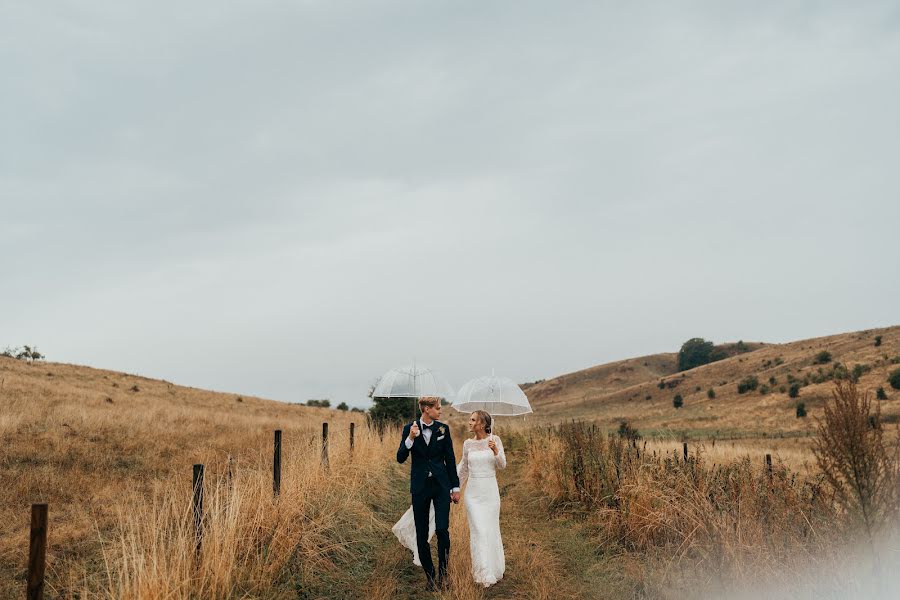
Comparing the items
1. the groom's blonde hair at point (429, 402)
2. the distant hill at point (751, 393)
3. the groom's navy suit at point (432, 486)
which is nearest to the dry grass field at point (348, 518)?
the groom's navy suit at point (432, 486)

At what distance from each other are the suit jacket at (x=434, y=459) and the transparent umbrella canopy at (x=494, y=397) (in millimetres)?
3983

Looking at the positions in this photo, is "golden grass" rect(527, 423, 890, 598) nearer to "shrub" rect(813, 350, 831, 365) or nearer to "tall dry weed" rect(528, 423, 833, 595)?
"tall dry weed" rect(528, 423, 833, 595)

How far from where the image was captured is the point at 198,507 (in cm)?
567

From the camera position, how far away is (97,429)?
17828mm

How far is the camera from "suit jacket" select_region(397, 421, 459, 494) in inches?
264

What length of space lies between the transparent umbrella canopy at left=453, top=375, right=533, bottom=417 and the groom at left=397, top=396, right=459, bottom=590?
13.3 ft

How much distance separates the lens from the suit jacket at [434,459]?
264 inches

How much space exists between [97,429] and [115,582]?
13.3m

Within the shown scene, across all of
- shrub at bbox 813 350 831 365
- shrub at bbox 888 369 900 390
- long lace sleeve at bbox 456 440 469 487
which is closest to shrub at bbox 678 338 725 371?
shrub at bbox 813 350 831 365

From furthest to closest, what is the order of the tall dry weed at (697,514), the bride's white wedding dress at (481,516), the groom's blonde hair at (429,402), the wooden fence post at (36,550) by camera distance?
1. the groom's blonde hair at (429,402)
2. the bride's white wedding dress at (481,516)
3. the tall dry weed at (697,514)
4. the wooden fence post at (36,550)

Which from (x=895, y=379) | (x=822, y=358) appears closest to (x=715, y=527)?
(x=895, y=379)

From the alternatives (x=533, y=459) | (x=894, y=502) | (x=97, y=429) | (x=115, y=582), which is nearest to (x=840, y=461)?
(x=894, y=502)

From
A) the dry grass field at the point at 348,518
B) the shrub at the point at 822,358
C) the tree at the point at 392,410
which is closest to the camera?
the dry grass field at the point at 348,518

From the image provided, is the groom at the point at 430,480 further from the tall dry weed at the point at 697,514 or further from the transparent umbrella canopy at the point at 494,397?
the transparent umbrella canopy at the point at 494,397
